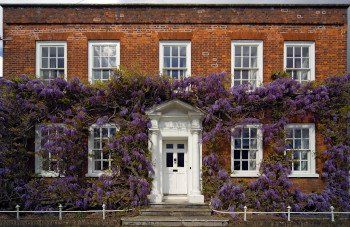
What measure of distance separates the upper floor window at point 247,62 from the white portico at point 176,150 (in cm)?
252

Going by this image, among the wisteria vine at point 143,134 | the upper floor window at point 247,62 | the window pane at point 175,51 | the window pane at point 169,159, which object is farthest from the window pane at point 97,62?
the upper floor window at point 247,62

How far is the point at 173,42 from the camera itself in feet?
51.2

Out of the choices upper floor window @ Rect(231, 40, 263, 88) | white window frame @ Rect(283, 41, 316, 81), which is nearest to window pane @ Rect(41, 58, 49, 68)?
upper floor window @ Rect(231, 40, 263, 88)

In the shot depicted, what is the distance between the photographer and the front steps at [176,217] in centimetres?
1266

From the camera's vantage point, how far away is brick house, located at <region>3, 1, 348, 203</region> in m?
15.5

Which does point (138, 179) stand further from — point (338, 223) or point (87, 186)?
point (338, 223)

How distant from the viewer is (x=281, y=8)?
1577cm

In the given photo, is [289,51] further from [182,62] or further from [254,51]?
[182,62]

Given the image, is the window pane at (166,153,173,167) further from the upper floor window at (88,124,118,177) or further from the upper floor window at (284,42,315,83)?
the upper floor window at (284,42,315,83)

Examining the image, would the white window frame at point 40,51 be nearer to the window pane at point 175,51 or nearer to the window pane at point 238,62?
the window pane at point 175,51

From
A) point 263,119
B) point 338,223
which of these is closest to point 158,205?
point 263,119

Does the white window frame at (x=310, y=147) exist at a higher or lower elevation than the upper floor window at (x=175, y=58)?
lower

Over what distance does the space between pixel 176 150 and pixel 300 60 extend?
21.0 feet

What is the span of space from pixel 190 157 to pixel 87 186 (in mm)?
4194
